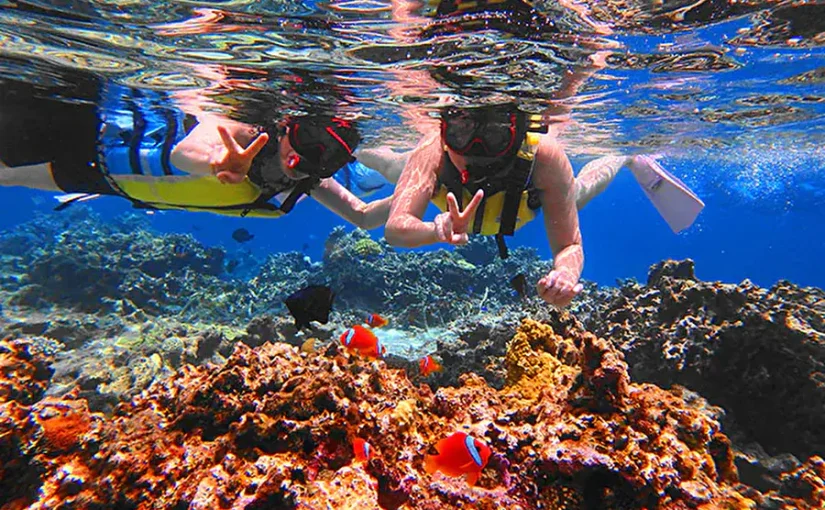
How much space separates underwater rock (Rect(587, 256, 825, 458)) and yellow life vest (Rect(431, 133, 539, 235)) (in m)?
3.13

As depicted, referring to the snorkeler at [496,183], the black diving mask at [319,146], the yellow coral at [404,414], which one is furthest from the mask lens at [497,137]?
the yellow coral at [404,414]

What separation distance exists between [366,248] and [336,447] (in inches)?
482

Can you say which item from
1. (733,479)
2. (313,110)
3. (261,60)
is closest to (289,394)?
(733,479)

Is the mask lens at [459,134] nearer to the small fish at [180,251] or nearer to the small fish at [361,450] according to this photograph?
the small fish at [361,450]

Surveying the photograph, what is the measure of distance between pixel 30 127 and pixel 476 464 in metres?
6.71

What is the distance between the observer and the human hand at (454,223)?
390 cm

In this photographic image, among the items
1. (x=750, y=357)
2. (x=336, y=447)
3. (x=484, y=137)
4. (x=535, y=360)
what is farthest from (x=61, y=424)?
(x=750, y=357)

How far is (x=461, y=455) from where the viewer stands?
2.82 meters

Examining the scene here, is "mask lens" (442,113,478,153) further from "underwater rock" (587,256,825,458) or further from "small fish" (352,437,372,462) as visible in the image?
"underwater rock" (587,256,825,458)

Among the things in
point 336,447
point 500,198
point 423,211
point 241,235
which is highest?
point 500,198

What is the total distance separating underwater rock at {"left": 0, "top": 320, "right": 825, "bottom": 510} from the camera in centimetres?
273

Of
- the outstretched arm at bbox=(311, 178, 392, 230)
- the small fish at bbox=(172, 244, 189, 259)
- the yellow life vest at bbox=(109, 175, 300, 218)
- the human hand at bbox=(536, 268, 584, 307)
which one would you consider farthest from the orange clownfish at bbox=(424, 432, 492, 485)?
the small fish at bbox=(172, 244, 189, 259)

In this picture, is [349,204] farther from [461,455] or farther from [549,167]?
[461,455]

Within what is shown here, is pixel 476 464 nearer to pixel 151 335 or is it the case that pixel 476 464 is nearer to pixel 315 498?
pixel 315 498
